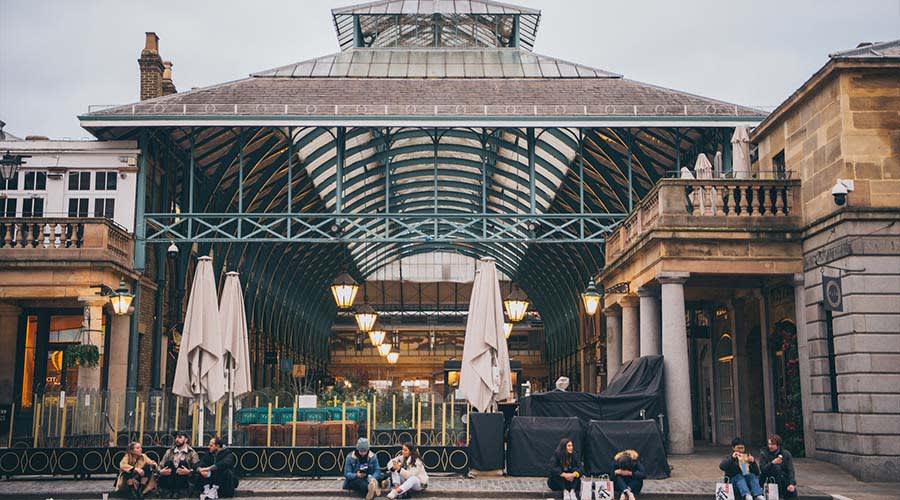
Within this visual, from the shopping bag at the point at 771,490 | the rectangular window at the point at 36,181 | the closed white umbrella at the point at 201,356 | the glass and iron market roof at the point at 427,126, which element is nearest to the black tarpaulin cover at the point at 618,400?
the shopping bag at the point at 771,490

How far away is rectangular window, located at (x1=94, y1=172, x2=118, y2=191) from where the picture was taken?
29828 mm

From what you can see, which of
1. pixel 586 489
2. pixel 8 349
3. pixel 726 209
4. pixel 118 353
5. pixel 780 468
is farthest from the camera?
pixel 8 349

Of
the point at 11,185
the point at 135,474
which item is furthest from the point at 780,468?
the point at 11,185

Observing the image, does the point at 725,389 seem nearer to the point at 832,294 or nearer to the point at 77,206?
the point at 832,294

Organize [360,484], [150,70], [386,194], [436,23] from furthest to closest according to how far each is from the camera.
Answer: [436,23] → [150,70] → [386,194] → [360,484]

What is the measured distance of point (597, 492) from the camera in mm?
16578

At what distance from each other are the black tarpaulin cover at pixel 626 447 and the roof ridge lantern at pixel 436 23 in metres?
24.0

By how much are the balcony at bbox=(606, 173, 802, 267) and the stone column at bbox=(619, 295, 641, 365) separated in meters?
5.47

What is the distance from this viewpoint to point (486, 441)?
19531 millimetres

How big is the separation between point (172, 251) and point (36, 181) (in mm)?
4476

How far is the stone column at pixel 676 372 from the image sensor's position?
22.0 meters

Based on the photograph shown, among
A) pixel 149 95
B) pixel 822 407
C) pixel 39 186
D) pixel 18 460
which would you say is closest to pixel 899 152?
pixel 822 407

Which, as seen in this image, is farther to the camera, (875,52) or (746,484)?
(875,52)

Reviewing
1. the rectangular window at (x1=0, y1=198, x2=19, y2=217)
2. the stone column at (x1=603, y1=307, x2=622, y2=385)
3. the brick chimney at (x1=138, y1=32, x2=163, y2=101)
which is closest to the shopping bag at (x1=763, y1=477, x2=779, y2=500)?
the stone column at (x1=603, y1=307, x2=622, y2=385)
